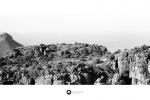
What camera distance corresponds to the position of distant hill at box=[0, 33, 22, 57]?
5.30 m

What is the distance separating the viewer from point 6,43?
552cm

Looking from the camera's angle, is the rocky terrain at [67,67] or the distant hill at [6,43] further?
the distant hill at [6,43]

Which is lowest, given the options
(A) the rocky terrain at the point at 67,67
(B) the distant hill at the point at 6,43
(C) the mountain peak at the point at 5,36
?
(A) the rocky terrain at the point at 67,67

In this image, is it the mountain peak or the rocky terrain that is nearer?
the rocky terrain

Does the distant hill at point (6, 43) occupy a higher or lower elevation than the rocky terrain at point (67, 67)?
higher

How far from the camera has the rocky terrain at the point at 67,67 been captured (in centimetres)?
477

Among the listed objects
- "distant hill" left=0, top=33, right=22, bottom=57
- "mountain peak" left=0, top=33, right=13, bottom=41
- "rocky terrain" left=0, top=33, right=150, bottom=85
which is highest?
"mountain peak" left=0, top=33, right=13, bottom=41

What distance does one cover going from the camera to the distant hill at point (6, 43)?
17.4ft

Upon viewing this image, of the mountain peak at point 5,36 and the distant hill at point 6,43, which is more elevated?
the mountain peak at point 5,36

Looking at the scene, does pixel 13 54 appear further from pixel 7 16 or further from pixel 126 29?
pixel 126 29

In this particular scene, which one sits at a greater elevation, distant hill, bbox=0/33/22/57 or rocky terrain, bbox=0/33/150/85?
distant hill, bbox=0/33/22/57

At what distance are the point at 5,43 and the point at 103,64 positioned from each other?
232cm
